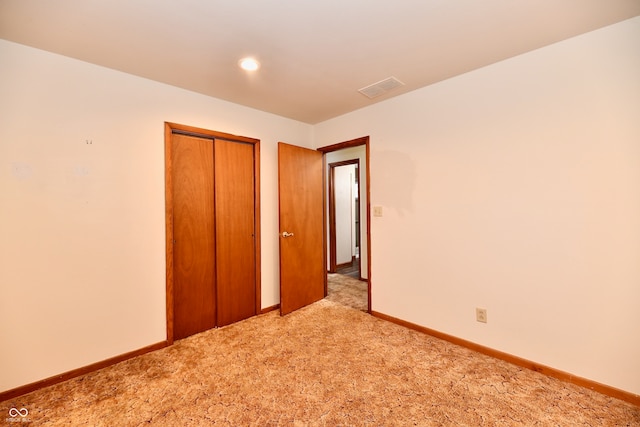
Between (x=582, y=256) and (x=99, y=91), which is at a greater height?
(x=99, y=91)

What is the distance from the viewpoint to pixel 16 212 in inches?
69.9

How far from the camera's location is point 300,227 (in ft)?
10.7

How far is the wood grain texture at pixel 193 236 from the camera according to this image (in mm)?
2518

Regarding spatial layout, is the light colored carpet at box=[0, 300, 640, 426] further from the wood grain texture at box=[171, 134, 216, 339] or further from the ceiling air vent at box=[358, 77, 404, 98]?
the ceiling air vent at box=[358, 77, 404, 98]

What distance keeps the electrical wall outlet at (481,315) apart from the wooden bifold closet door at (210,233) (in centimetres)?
226

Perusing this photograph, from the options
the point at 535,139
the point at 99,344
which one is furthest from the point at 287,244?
the point at 535,139

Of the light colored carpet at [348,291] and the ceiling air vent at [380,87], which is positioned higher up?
the ceiling air vent at [380,87]

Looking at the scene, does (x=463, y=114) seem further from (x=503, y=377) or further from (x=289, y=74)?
(x=503, y=377)

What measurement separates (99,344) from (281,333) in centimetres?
147

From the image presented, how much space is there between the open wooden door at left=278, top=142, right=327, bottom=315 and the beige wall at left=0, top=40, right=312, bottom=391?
3.90 ft

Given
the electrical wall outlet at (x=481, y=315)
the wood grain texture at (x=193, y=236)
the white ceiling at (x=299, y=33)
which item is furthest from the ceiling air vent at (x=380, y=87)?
the electrical wall outlet at (x=481, y=315)

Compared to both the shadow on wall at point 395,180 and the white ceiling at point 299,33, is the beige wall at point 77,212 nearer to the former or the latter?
the white ceiling at point 299,33

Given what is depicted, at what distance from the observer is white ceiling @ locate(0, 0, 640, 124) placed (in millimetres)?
1508

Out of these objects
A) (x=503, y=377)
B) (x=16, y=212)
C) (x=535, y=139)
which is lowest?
(x=503, y=377)
